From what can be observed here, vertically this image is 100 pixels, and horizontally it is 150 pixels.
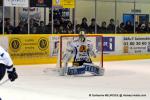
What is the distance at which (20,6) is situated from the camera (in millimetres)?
17797

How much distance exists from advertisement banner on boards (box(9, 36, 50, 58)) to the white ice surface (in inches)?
38.0

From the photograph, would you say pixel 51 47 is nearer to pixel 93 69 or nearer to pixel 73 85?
pixel 93 69

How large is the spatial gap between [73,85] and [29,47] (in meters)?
5.71

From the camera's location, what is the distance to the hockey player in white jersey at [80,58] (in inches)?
539

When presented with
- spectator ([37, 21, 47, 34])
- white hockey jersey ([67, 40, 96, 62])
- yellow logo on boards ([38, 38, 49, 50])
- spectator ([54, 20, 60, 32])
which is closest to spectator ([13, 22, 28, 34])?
spectator ([37, 21, 47, 34])

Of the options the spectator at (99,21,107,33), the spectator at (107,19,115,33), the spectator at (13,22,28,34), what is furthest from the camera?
the spectator at (107,19,115,33)

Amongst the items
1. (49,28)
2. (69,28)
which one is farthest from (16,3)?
(69,28)

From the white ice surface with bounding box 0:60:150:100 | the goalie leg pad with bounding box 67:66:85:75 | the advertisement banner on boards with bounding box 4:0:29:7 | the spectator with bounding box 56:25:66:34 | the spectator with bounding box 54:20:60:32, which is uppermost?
the advertisement banner on boards with bounding box 4:0:29:7

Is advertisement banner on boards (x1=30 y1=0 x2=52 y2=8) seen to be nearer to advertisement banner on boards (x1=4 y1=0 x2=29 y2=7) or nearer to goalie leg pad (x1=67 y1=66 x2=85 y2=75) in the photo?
advertisement banner on boards (x1=4 y1=0 x2=29 y2=7)

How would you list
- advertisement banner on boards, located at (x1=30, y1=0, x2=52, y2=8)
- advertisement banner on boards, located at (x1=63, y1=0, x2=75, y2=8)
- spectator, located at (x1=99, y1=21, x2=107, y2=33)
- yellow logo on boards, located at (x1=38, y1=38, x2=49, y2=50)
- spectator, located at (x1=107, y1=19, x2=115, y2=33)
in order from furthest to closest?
1. spectator, located at (x1=107, y1=19, x2=115, y2=33)
2. spectator, located at (x1=99, y1=21, x2=107, y2=33)
3. advertisement banner on boards, located at (x1=63, y1=0, x2=75, y2=8)
4. advertisement banner on boards, located at (x1=30, y1=0, x2=52, y2=8)
5. yellow logo on boards, located at (x1=38, y1=38, x2=49, y2=50)

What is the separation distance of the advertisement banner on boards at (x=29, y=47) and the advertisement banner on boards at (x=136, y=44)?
10.6 feet

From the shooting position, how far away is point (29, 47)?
55.9 ft

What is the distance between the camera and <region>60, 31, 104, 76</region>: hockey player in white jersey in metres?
13.7

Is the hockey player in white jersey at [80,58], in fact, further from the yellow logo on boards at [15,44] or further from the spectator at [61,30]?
the spectator at [61,30]
